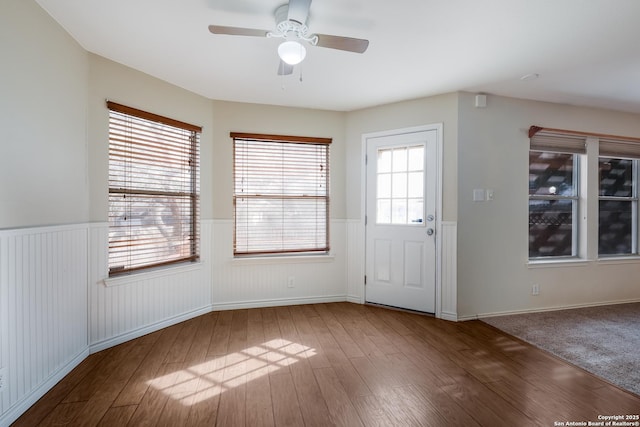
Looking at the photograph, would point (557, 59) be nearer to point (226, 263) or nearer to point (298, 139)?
point (298, 139)

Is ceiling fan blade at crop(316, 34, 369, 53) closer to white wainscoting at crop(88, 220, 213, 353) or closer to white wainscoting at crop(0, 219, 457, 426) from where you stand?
white wainscoting at crop(0, 219, 457, 426)

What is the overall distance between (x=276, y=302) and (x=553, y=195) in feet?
12.1

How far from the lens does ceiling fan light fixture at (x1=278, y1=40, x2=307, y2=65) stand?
1.83 meters

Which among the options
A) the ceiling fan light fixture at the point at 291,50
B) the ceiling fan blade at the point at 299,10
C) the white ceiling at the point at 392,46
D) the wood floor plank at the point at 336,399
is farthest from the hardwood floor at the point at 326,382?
the white ceiling at the point at 392,46

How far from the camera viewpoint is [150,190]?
9.61 ft

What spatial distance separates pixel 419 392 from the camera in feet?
6.56

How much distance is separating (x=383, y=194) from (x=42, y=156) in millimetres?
3140

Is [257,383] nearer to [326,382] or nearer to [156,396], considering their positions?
[326,382]


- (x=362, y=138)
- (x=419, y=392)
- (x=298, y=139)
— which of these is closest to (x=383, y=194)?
(x=362, y=138)

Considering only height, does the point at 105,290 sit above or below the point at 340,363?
above

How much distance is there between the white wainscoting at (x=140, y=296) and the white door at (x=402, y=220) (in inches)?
78.7

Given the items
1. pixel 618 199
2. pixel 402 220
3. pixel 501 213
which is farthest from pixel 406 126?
pixel 618 199

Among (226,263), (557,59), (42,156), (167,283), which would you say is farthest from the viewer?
(226,263)

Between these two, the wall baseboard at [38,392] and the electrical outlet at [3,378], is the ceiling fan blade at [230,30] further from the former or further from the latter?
the wall baseboard at [38,392]
